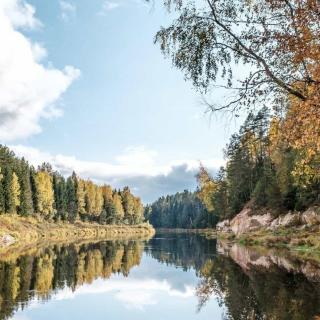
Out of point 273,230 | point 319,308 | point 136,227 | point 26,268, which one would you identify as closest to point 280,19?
point 319,308

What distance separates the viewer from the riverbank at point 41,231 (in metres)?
61.8

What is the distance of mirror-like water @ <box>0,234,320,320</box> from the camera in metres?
15.5

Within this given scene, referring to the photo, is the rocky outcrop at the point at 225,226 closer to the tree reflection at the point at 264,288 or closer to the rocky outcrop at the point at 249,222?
the rocky outcrop at the point at 249,222

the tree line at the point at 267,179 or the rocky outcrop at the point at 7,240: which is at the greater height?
the tree line at the point at 267,179

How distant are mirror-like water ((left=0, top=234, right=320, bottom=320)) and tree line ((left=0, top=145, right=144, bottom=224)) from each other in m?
57.2

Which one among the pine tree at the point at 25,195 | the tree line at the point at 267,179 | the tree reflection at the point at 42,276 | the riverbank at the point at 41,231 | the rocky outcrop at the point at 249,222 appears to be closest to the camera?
the tree reflection at the point at 42,276

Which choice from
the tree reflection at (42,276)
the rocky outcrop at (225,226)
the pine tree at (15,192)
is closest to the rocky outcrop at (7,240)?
the tree reflection at (42,276)

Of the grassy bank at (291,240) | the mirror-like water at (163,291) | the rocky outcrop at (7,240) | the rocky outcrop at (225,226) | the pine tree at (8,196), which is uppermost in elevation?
the pine tree at (8,196)

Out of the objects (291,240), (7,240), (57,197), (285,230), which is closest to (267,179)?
(285,230)

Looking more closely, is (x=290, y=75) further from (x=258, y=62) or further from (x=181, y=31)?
(x=181, y=31)

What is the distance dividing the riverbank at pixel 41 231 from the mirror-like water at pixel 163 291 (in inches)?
1113

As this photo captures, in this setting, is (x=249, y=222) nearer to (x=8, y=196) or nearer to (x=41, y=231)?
(x=41, y=231)

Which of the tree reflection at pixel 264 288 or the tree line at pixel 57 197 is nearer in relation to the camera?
the tree reflection at pixel 264 288

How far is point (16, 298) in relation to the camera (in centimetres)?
1767
